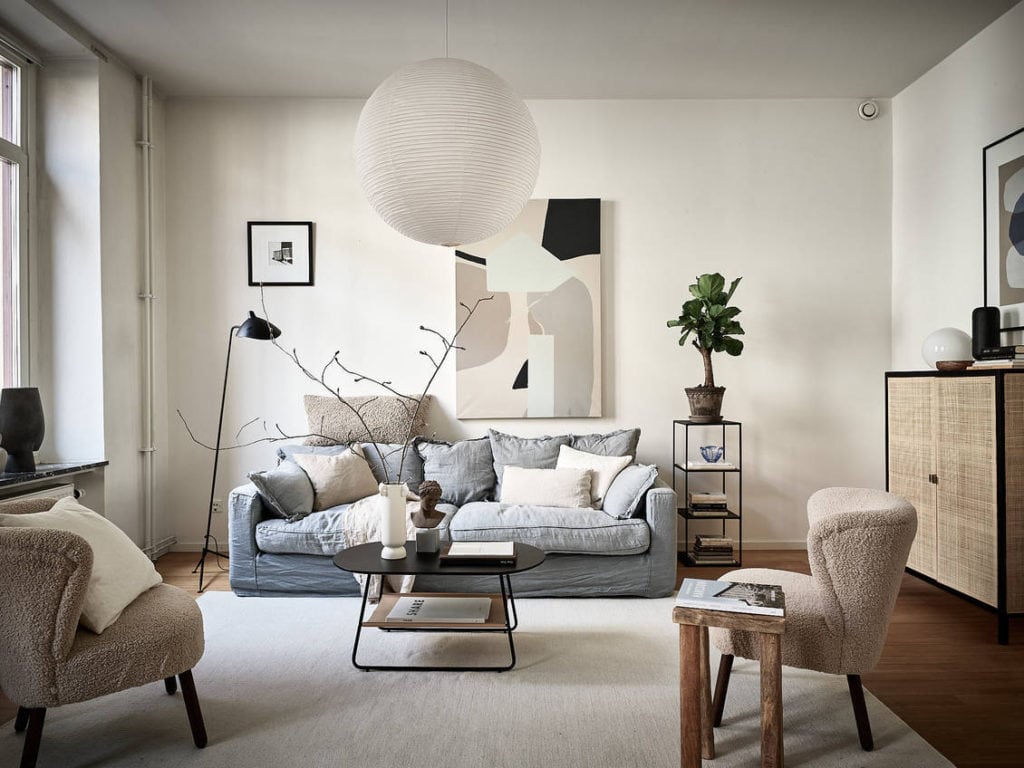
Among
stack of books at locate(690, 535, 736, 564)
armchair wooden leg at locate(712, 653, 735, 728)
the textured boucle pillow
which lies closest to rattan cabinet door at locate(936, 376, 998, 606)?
stack of books at locate(690, 535, 736, 564)

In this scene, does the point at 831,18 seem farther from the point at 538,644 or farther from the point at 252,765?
the point at 252,765

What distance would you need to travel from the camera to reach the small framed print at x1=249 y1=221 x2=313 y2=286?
4.64m

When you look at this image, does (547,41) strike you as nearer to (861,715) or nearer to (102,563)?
(102,563)

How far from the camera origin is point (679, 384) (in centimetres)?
468

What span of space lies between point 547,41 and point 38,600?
3.43m

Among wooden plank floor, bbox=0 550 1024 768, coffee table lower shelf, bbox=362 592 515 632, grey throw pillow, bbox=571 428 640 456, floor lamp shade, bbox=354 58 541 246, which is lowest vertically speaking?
wooden plank floor, bbox=0 550 1024 768

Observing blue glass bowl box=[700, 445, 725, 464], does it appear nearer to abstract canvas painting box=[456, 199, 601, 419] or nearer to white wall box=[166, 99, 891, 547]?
white wall box=[166, 99, 891, 547]

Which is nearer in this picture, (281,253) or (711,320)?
(711,320)

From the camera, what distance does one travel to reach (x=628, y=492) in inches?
147

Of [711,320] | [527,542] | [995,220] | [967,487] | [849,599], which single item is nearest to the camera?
[849,599]

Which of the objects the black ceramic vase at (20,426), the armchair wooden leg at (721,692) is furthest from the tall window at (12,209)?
the armchair wooden leg at (721,692)

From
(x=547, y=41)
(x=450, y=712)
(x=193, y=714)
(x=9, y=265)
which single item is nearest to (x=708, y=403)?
(x=547, y=41)

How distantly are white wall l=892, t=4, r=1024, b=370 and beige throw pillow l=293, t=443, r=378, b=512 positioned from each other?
3440 millimetres

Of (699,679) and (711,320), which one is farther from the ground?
(711,320)
